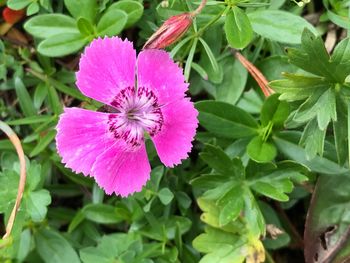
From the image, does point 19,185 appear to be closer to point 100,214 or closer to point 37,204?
point 37,204

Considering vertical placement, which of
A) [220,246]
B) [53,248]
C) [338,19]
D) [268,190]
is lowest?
[53,248]

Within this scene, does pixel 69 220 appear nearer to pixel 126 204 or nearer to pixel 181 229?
pixel 126 204

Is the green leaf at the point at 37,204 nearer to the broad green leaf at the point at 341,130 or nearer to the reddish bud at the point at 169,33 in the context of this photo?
the reddish bud at the point at 169,33

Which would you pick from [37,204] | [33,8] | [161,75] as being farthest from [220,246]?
[33,8]

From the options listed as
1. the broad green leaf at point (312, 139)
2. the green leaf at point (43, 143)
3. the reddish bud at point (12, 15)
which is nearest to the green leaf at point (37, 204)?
the green leaf at point (43, 143)

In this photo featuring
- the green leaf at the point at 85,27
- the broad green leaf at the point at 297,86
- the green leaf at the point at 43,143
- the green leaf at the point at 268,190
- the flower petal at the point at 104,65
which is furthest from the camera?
the green leaf at the point at 43,143

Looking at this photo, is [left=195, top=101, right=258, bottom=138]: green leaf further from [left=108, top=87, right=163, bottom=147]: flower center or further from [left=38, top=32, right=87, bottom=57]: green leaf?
[left=38, top=32, right=87, bottom=57]: green leaf
